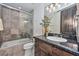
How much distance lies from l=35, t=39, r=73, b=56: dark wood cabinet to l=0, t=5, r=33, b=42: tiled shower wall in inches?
8.1

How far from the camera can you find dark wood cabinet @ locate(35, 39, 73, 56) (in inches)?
53.5

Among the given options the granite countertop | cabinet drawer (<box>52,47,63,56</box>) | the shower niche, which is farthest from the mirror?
cabinet drawer (<box>52,47,63,56</box>)

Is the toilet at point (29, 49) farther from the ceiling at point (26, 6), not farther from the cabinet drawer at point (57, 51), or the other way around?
the ceiling at point (26, 6)

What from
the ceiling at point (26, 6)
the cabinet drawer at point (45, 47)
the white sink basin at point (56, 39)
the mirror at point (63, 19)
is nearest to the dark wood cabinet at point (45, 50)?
the cabinet drawer at point (45, 47)

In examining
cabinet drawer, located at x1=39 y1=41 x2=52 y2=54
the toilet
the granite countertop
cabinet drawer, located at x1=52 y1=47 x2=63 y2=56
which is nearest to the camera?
the granite countertop

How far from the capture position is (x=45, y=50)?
60.4 inches

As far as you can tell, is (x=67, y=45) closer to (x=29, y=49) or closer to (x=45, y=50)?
(x=45, y=50)

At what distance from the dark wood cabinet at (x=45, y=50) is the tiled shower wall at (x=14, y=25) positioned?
0.67ft

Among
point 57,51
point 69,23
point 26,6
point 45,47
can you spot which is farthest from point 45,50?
point 26,6

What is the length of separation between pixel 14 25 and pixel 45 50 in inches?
23.4

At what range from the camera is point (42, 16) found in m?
1.58

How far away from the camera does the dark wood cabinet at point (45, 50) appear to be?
4.46ft

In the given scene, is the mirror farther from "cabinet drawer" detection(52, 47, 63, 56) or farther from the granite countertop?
"cabinet drawer" detection(52, 47, 63, 56)

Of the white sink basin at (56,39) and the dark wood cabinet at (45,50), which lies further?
the white sink basin at (56,39)
